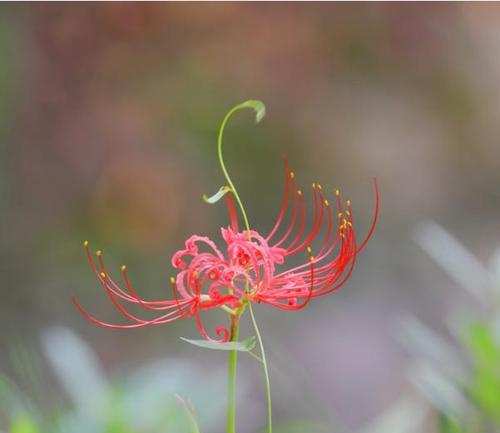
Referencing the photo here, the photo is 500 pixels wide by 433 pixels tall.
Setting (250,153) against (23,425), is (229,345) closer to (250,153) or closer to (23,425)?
(23,425)

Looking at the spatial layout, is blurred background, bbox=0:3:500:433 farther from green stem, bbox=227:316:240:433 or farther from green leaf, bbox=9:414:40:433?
green stem, bbox=227:316:240:433

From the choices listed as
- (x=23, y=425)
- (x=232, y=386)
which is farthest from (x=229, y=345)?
(x=23, y=425)

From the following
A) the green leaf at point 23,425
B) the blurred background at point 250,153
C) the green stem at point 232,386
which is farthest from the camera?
the blurred background at point 250,153

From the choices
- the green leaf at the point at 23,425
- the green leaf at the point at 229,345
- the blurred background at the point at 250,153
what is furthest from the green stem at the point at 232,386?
the blurred background at the point at 250,153

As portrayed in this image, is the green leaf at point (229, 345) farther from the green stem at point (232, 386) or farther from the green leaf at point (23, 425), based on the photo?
the green leaf at point (23, 425)

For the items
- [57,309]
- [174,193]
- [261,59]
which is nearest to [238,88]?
→ [261,59]

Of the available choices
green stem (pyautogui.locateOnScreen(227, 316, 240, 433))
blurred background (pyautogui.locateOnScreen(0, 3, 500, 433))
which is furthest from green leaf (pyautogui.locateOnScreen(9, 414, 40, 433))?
blurred background (pyautogui.locateOnScreen(0, 3, 500, 433))

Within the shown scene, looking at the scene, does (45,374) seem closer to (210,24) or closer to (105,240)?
(105,240)

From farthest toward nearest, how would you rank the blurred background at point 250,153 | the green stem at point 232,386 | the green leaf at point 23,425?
the blurred background at point 250,153
the green leaf at point 23,425
the green stem at point 232,386
